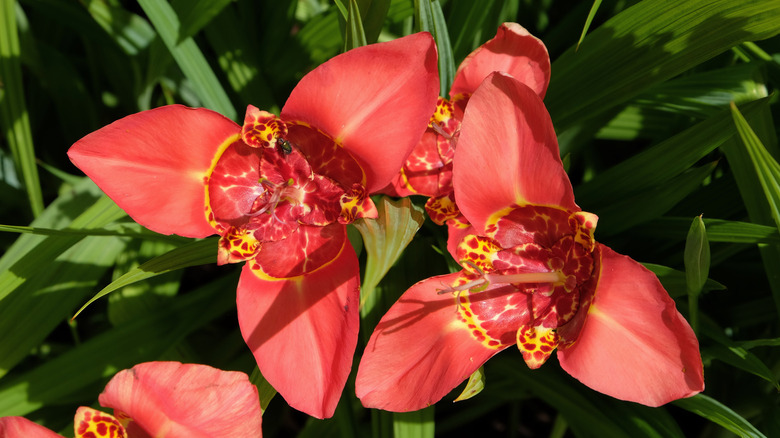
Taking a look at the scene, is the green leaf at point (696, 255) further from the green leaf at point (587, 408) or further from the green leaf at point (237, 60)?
the green leaf at point (237, 60)

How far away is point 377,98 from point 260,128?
182 mm

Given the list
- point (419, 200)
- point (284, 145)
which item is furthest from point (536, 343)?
point (284, 145)

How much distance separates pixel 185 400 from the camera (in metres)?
0.79

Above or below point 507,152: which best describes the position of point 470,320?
below

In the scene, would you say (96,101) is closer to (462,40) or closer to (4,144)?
(4,144)

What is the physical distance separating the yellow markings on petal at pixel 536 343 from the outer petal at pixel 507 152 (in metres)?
0.16

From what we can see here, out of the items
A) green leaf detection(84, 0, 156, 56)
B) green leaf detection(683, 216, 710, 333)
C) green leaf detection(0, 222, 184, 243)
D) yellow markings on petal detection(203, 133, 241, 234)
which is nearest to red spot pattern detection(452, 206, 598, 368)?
green leaf detection(683, 216, 710, 333)

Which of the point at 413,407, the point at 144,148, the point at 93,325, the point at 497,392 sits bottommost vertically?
the point at 497,392

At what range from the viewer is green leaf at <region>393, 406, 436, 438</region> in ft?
2.97

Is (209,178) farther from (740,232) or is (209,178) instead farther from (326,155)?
(740,232)

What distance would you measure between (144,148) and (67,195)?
1.44ft

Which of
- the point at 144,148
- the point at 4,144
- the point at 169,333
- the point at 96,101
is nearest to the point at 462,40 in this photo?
the point at 144,148

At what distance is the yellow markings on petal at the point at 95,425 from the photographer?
0.85 m

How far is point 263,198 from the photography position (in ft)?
3.09
